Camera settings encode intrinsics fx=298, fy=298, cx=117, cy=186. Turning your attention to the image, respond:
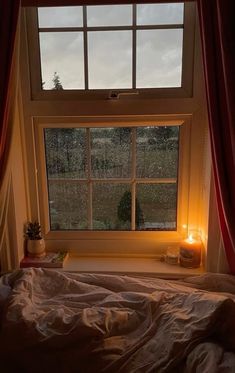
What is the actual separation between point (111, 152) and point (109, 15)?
67 centimetres

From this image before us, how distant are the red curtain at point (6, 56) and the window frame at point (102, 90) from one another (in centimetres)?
25

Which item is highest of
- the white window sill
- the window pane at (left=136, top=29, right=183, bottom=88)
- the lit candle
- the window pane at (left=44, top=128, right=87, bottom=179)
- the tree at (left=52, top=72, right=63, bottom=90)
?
the window pane at (left=136, top=29, right=183, bottom=88)

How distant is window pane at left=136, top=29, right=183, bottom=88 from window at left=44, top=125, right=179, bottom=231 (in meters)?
0.24

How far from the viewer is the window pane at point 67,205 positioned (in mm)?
1679

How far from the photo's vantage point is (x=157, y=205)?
5.47 feet

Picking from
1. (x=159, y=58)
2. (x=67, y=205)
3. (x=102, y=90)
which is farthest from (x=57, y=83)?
(x=67, y=205)

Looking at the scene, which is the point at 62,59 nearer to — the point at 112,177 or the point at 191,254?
the point at 112,177

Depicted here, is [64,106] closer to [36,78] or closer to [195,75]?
[36,78]

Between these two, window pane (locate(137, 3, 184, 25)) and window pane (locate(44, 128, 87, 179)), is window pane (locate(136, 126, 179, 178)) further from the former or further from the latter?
window pane (locate(137, 3, 184, 25))

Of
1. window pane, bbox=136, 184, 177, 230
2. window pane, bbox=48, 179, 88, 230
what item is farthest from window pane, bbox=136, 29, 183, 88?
window pane, bbox=48, 179, 88, 230

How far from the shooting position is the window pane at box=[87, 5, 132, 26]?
4.75 ft

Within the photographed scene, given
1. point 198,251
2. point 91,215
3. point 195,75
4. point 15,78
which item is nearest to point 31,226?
point 91,215

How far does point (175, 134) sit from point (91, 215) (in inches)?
25.3

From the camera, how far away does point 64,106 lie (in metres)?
1.51
